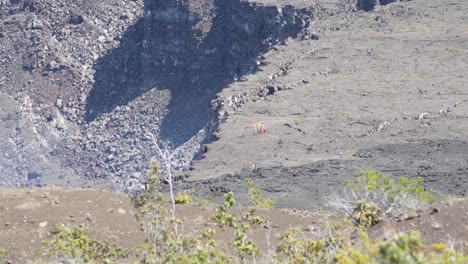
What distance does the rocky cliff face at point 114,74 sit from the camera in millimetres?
60156

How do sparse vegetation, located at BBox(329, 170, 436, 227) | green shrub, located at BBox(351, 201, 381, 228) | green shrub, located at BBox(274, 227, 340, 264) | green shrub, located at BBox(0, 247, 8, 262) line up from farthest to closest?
sparse vegetation, located at BBox(329, 170, 436, 227)
green shrub, located at BBox(351, 201, 381, 228)
green shrub, located at BBox(0, 247, 8, 262)
green shrub, located at BBox(274, 227, 340, 264)

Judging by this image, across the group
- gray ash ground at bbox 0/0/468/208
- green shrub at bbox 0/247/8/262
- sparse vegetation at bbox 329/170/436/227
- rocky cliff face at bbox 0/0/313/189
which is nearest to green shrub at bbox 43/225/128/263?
green shrub at bbox 0/247/8/262

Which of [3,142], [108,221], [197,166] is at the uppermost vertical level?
[108,221]

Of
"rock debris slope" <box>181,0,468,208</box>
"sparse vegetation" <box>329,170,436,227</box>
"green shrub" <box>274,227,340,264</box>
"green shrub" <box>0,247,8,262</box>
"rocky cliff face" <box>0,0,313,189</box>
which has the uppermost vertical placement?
"green shrub" <box>274,227,340,264</box>

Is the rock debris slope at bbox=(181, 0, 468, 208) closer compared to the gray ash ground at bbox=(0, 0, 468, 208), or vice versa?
the rock debris slope at bbox=(181, 0, 468, 208)

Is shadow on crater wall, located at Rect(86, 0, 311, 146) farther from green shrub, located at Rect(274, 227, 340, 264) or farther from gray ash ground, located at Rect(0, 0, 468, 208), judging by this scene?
green shrub, located at Rect(274, 227, 340, 264)

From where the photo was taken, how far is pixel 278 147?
134ft

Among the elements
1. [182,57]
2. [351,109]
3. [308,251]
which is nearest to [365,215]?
[308,251]

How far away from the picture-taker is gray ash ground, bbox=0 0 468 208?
125 feet

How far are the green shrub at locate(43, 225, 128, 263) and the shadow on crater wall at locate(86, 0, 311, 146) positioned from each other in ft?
142

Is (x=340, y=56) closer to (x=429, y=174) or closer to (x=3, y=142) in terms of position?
(x=429, y=174)

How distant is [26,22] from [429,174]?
46682 mm

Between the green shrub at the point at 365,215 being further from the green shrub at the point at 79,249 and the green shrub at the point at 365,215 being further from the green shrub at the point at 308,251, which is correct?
the green shrub at the point at 79,249

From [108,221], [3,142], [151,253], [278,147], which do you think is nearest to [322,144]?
[278,147]
